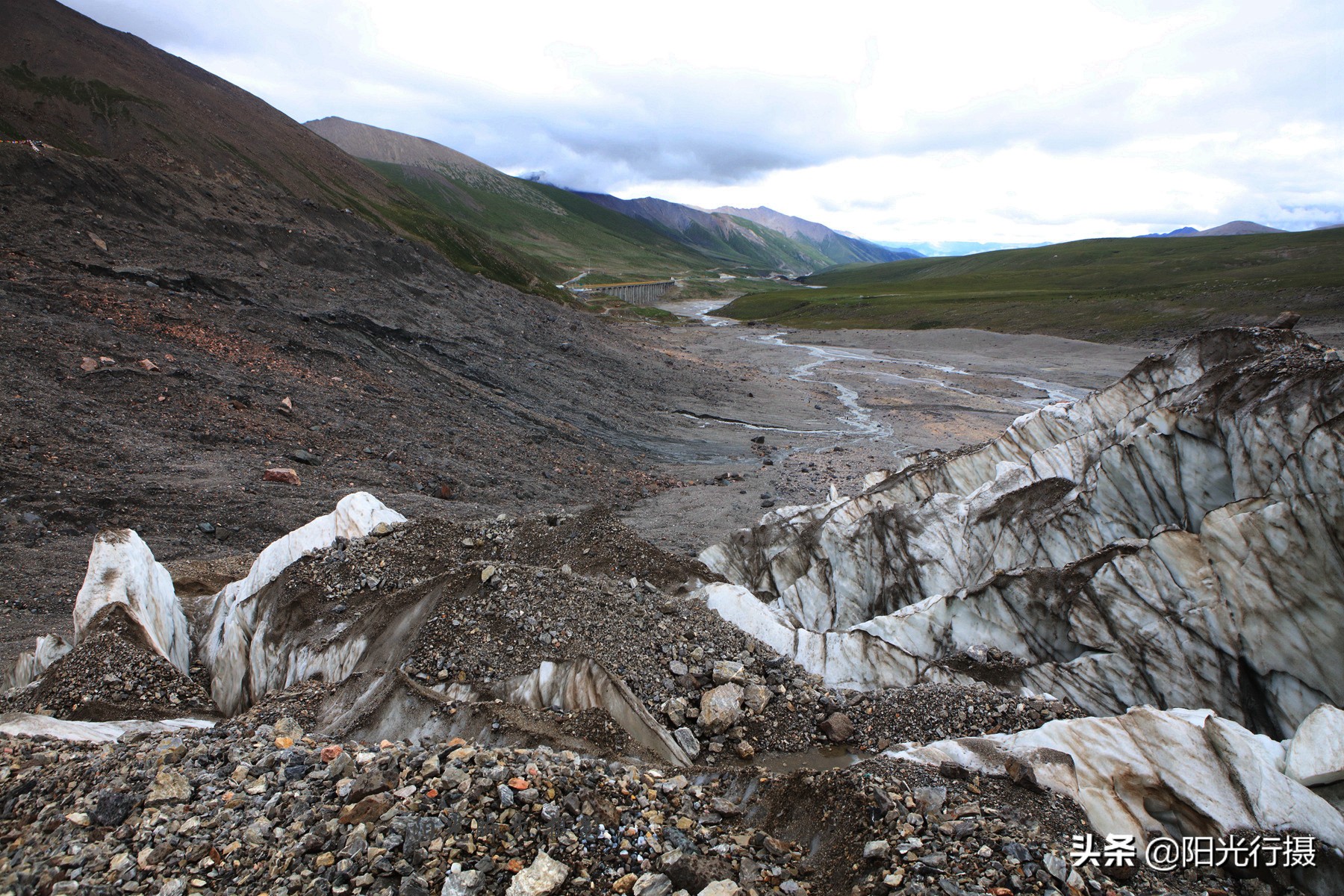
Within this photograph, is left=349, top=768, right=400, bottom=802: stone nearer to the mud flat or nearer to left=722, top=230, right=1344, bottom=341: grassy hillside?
the mud flat

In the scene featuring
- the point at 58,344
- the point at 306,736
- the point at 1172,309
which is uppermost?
the point at 1172,309

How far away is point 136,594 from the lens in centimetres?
1023

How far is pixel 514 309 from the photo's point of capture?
4872 cm

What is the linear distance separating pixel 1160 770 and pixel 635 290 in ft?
465

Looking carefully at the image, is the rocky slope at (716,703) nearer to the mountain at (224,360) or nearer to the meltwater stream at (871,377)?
the mountain at (224,360)

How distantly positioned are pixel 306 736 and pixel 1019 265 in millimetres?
195442

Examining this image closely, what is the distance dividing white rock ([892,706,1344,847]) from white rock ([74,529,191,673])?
10.7m

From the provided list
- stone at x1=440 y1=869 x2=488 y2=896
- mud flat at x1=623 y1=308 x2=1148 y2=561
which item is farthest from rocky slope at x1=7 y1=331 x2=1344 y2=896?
mud flat at x1=623 y1=308 x2=1148 y2=561

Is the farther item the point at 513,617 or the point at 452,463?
the point at 452,463

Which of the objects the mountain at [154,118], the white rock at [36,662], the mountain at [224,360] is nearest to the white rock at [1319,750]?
the white rock at [36,662]

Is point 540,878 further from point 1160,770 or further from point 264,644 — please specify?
point 264,644

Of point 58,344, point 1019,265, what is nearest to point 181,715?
point 58,344

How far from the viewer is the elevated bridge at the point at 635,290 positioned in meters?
126

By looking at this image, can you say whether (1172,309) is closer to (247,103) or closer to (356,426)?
(356,426)
